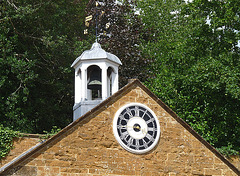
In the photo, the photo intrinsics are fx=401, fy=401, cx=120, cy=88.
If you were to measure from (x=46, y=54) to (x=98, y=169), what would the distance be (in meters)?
12.0

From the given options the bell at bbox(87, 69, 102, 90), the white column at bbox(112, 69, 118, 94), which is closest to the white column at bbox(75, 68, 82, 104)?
the bell at bbox(87, 69, 102, 90)

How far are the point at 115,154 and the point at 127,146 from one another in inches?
15.9

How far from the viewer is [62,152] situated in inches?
417

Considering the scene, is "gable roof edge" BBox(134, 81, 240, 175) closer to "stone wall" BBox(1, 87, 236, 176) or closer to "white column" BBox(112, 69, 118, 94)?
"stone wall" BBox(1, 87, 236, 176)

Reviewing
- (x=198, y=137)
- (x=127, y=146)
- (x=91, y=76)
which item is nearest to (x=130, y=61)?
(x=91, y=76)

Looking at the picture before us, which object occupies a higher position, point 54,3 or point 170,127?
point 54,3

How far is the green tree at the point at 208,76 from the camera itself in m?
19.1

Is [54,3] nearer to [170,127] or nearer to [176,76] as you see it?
[176,76]

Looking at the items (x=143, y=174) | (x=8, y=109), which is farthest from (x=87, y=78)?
(x=8, y=109)

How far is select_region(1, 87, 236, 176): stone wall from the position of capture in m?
10.5

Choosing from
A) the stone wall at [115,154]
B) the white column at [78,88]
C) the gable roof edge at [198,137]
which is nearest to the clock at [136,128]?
the stone wall at [115,154]

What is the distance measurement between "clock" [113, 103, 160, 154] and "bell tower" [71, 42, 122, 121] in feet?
7.01

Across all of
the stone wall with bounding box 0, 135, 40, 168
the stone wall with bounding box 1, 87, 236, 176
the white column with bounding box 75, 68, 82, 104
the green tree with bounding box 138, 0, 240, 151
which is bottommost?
the stone wall with bounding box 1, 87, 236, 176

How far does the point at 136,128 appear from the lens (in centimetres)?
1140
